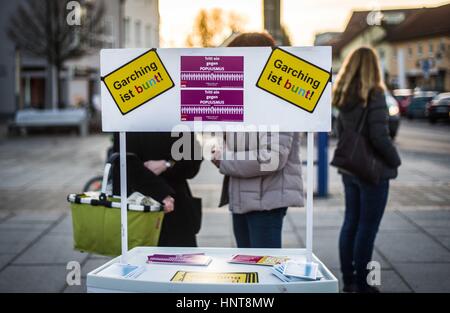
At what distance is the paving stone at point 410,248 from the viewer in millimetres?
5168

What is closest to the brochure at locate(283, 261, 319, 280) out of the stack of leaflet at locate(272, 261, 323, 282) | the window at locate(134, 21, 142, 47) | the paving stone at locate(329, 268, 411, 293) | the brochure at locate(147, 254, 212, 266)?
the stack of leaflet at locate(272, 261, 323, 282)

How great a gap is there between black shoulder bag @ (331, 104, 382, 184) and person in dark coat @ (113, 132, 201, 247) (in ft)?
3.75

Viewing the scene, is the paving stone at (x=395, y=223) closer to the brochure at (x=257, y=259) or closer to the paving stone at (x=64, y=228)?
the paving stone at (x=64, y=228)

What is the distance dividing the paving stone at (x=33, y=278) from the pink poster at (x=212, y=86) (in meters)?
2.49

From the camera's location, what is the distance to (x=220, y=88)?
8.56 ft

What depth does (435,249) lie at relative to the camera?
5.43 m

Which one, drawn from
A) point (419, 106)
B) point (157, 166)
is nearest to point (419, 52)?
point (419, 106)

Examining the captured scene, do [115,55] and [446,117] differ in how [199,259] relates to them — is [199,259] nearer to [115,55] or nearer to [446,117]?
[115,55]

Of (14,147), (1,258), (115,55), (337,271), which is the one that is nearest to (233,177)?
(115,55)

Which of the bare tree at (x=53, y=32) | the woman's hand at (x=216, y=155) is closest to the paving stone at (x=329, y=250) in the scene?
the woman's hand at (x=216, y=155)

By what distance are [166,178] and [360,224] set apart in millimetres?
1562

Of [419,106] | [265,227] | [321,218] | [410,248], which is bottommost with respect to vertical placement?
[410,248]

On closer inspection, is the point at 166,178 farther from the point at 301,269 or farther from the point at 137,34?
the point at 137,34
